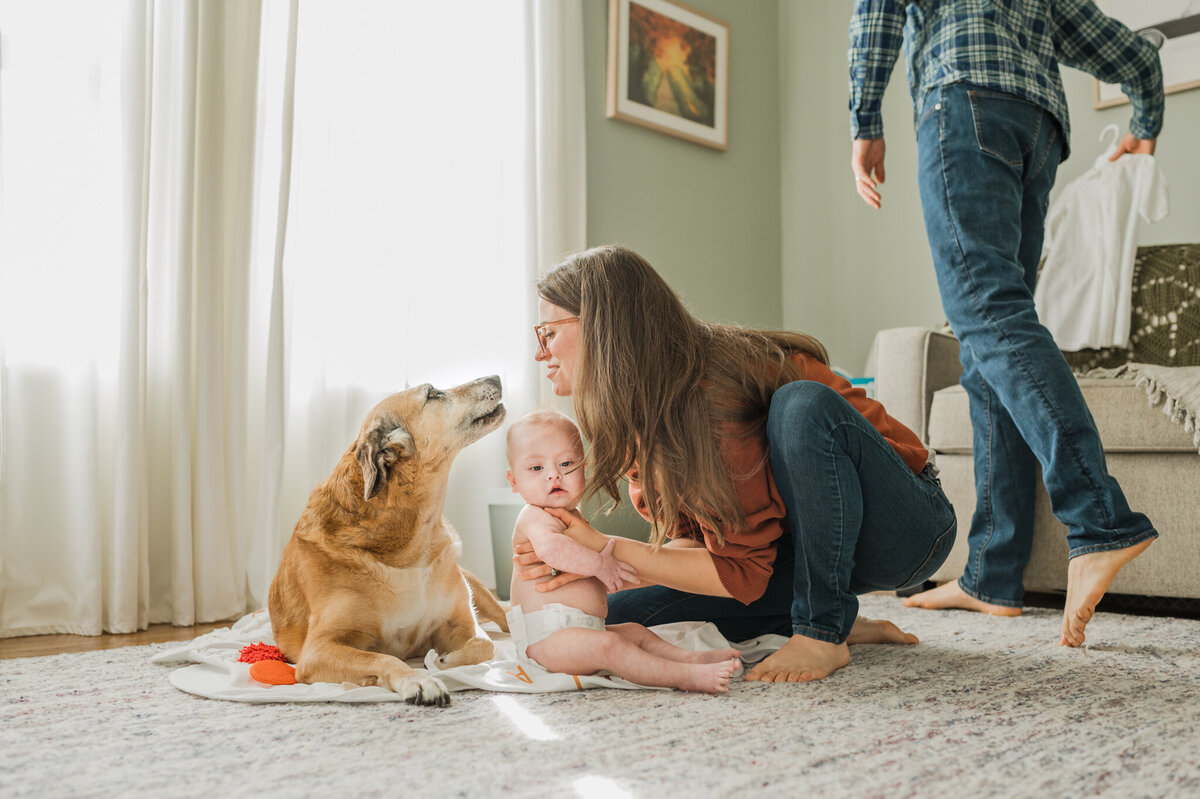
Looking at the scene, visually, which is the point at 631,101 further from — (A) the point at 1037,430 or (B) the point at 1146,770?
(B) the point at 1146,770

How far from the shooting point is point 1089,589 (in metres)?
1.42

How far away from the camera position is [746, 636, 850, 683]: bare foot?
1303 millimetres

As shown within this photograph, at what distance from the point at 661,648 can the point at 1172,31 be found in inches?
114

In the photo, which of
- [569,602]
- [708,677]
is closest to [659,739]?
[708,677]

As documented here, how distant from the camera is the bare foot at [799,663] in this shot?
1.30 meters

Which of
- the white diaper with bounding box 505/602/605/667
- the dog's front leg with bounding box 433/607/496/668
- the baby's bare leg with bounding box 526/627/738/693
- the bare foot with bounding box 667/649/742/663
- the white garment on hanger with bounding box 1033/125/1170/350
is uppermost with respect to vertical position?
the white garment on hanger with bounding box 1033/125/1170/350

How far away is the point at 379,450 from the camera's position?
1438mm

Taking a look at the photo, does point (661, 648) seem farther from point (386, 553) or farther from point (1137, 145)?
point (1137, 145)

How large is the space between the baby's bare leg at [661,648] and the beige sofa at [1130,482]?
1.11m

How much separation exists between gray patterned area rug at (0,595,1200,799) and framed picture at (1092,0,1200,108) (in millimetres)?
2333

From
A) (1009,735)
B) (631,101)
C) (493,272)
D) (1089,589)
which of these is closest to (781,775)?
(1009,735)

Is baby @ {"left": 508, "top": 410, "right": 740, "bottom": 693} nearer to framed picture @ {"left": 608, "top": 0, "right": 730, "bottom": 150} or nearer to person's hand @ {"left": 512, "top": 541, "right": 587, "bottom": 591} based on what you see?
person's hand @ {"left": 512, "top": 541, "right": 587, "bottom": 591}

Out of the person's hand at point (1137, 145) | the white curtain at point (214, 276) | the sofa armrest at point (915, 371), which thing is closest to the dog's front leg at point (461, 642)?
the white curtain at point (214, 276)

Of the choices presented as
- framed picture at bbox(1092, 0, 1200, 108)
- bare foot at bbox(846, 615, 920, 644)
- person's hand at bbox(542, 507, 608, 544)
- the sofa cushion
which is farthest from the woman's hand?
framed picture at bbox(1092, 0, 1200, 108)
